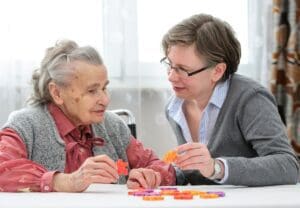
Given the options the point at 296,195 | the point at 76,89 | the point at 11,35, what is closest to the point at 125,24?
the point at 11,35

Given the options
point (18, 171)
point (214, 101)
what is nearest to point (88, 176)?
point (18, 171)

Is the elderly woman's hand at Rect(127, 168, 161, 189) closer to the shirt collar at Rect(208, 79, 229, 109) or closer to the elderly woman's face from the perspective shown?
the elderly woman's face

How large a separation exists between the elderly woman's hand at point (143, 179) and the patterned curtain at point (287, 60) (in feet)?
4.02

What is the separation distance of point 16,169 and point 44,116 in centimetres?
29

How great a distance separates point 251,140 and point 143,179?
0.36 metres

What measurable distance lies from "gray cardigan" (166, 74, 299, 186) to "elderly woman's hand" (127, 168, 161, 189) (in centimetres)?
22

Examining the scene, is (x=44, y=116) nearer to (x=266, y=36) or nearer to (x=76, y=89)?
(x=76, y=89)

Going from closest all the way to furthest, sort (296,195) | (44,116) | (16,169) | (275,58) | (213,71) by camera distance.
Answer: (296,195), (16,169), (44,116), (213,71), (275,58)

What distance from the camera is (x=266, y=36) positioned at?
279 centimetres

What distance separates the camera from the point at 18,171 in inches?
60.6

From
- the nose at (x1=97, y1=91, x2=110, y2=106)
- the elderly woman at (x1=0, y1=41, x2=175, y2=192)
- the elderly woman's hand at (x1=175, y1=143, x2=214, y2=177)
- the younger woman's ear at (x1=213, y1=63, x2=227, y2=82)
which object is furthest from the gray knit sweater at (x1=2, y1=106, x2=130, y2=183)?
the younger woman's ear at (x1=213, y1=63, x2=227, y2=82)

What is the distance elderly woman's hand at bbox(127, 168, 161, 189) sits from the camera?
1647 millimetres

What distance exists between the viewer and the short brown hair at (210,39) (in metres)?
1.91

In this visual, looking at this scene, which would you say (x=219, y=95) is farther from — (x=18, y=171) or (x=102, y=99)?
(x=18, y=171)
